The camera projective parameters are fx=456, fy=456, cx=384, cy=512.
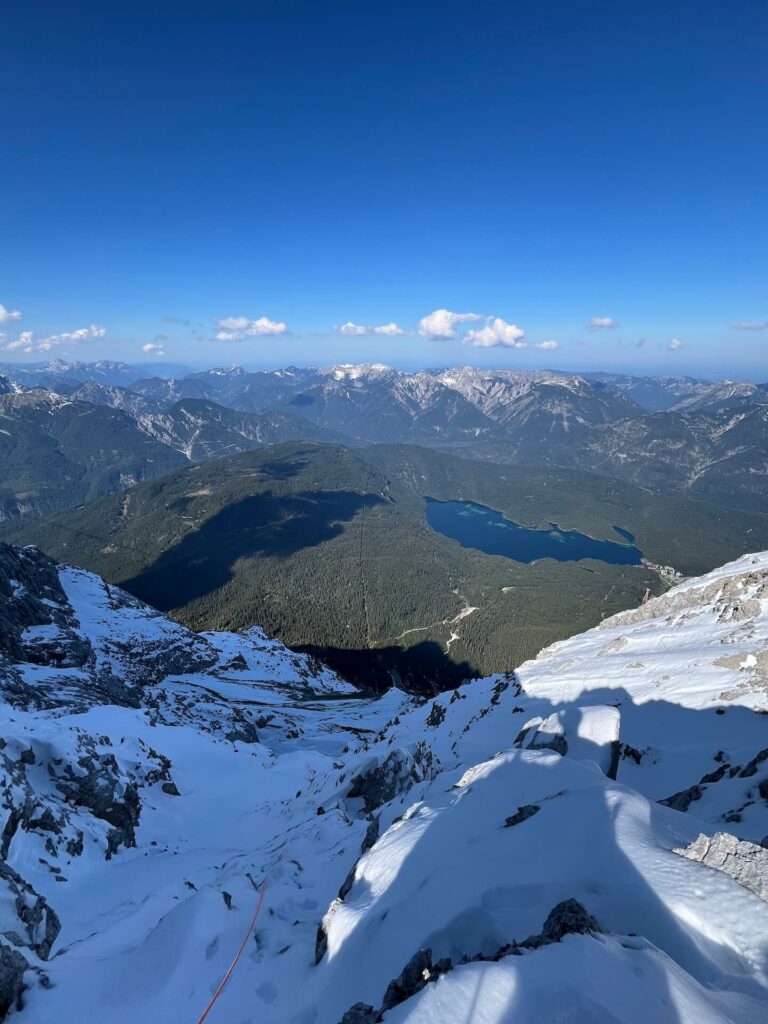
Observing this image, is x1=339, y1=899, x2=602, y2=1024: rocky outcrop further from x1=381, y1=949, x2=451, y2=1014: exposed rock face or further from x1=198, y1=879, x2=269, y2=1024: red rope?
x1=198, y1=879, x2=269, y2=1024: red rope

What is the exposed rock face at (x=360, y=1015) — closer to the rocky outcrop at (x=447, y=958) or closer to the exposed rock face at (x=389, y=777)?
the rocky outcrop at (x=447, y=958)

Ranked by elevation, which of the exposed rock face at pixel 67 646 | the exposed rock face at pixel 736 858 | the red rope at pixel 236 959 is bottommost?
the exposed rock face at pixel 67 646

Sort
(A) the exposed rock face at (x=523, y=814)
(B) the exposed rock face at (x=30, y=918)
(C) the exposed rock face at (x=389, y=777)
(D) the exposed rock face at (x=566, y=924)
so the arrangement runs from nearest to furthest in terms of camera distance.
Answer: (D) the exposed rock face at (x=566, y=924)
(A) the exposed rock face at (x=523, y=814)
(B) the exposed rock face at (x=30, y=918)
(C) the exposed rock face at (x=389, y=777)

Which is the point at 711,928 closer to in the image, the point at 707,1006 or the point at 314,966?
the point at 707,1006

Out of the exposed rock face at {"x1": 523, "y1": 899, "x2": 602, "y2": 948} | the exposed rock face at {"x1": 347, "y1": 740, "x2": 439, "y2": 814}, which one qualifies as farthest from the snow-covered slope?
the exposed rock face at {"x1": 347, "y1": 740, "x2": 439, "y2": 814}

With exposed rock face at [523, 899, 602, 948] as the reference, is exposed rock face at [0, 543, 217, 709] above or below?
below

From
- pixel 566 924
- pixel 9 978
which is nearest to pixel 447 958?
pixel 566 924

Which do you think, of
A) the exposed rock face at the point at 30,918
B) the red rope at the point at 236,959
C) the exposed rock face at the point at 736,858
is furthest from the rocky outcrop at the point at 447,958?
the exposed rock face at the point at 30,918

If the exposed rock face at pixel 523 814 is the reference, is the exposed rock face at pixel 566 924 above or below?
above
